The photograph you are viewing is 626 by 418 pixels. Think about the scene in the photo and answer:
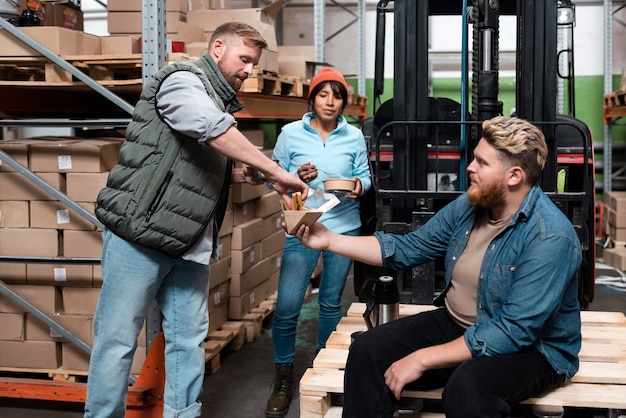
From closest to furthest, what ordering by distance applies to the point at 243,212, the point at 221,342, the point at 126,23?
the point at 221,342 → the point at 126,23 → the point at 243,212

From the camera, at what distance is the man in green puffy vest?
10.8ft

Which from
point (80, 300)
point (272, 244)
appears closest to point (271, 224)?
point (272, 244)

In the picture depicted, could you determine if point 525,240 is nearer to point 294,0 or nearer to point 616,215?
point 616,215

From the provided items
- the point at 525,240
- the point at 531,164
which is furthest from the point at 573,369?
the point at 531,164

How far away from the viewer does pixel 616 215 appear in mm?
9961

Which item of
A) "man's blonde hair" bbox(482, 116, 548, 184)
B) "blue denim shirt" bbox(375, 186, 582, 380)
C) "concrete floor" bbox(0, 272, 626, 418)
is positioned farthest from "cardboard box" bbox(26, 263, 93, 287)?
"man's blonde hair" bbox(482, 116, 548, 184)

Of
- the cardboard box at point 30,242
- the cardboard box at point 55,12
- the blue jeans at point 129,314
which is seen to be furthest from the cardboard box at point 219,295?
the cardboard box at point 55,12

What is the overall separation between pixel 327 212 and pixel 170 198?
1.42 metres

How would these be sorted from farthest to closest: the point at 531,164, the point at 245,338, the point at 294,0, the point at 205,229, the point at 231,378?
the point at 294,0, the point at 245,338, the point at 231,378, the point at 205,229, the point at 531,164

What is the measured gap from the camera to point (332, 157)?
4.56m

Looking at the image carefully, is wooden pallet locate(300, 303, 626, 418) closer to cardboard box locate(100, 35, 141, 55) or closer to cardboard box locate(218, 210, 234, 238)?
cardboard box locate(218, 210, 234, 238)

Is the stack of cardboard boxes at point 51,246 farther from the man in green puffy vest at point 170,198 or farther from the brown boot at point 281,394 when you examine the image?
the man in green puffy vest at point 170,198

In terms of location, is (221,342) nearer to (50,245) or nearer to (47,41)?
(50,245)

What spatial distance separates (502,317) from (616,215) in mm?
7771
